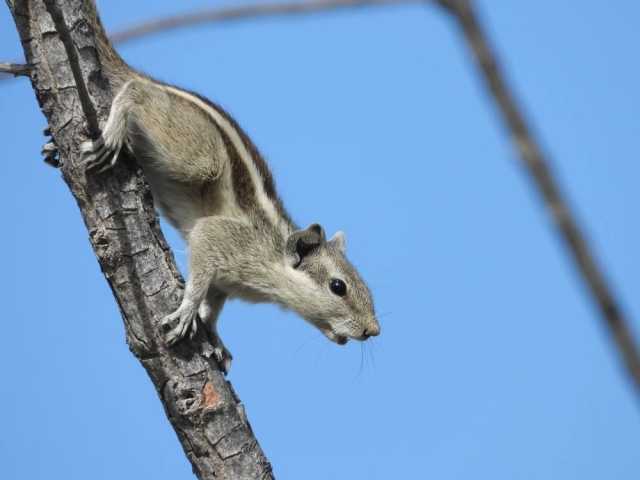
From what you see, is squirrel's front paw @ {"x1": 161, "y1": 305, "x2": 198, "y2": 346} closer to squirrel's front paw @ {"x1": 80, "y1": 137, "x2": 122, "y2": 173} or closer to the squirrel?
the squirrel

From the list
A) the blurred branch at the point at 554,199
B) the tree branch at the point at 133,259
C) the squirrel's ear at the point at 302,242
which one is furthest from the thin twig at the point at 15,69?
the blurred branch at the point at 554,199

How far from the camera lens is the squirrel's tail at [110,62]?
5.48 metres

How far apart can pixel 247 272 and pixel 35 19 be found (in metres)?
2.51

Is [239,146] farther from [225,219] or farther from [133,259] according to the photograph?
[133,259]

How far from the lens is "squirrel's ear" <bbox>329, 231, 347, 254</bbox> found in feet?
23.2

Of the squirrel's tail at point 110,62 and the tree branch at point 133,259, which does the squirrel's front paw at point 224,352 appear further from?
the squirrel's tail at point 110,62

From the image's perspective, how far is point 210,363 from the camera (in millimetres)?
4645

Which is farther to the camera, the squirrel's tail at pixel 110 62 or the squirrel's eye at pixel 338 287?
the squirrel's eye at pixel 338 287

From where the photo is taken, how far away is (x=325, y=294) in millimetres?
6441

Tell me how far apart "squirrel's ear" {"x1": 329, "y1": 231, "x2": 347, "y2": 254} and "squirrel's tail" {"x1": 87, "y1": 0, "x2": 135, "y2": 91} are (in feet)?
7.56

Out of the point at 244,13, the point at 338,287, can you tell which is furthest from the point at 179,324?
the point at 244,13

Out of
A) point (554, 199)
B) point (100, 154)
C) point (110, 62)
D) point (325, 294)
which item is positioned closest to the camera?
point (554, 199)

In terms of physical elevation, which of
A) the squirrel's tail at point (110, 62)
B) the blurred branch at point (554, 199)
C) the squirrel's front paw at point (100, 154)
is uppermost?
the squirrel's tail at point (110, 62)

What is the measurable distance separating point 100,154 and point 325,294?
2518mm
